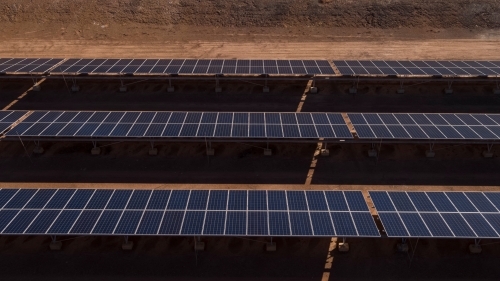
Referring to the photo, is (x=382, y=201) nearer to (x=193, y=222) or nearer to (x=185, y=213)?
(x=193, y=222)

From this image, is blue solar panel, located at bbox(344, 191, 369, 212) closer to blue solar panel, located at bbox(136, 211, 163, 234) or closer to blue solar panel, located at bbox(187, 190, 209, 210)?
blue solar panel, located at bbox(187, 190, 209, 210)

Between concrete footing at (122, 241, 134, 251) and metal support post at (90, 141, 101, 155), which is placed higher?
metal support post at (90, 141, 101, 155)

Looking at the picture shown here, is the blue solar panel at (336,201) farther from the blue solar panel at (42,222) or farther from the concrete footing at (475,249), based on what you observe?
the blue solar panel at (42,222)

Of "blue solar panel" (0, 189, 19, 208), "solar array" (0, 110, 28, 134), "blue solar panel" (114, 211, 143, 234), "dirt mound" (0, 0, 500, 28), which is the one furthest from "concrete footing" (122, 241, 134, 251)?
"dirt mound" (0, 0, 500, 28)

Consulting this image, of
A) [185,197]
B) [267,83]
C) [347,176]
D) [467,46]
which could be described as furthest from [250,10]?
[185,197]

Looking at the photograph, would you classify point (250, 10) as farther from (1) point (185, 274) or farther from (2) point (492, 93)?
(1) point (185, 274)
